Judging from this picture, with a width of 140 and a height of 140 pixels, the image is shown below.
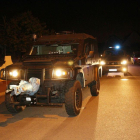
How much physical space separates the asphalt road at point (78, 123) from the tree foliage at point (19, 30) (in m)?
20.3

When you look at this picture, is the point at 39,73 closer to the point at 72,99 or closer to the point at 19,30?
the point at 72,99

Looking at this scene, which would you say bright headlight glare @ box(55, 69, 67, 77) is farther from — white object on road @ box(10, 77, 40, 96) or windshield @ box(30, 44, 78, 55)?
windshield @ box(30, 44, 78, 55)

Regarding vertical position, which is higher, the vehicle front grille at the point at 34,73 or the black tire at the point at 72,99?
the vehicle front grille at the point at 34,73

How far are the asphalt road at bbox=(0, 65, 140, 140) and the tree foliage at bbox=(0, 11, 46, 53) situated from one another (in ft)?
66.7

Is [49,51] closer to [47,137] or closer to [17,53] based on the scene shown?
[47,137]

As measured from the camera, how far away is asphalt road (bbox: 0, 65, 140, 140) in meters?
5.42

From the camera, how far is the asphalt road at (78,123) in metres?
5.42

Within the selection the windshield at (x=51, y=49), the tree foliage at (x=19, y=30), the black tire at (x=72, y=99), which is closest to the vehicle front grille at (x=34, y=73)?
the black tire at (x=72, y=99)

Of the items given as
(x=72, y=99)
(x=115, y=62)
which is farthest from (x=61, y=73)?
(x=115, y=62)

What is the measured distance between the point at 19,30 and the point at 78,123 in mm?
23812

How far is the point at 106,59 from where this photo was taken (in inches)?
794

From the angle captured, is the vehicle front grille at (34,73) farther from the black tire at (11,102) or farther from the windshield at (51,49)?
the windshield at (51,49)

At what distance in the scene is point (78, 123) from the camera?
6.38m

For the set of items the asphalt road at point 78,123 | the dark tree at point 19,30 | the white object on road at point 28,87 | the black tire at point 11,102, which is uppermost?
the dark tree at point 19,30
